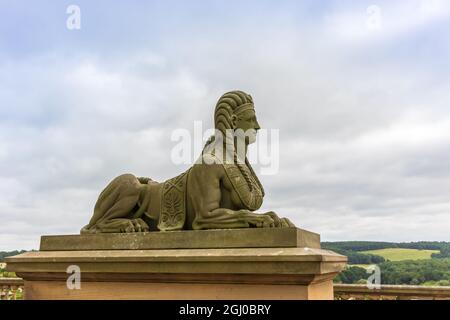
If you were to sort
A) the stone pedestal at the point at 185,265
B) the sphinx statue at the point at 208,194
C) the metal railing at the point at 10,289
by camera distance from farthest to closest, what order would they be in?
the metal railing at the point at 10,289, the sphinx statue at the point at 208,194, the stone pedestal at the point at 185,265

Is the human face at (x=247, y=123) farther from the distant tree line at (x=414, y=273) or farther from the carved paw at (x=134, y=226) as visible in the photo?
the distant tree line at (x=414, y=273)

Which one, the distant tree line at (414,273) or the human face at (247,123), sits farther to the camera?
the distant tree line at (414,273)

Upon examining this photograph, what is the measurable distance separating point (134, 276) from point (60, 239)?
1.20m

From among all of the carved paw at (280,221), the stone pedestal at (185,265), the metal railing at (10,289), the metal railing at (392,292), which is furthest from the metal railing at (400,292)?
the metal railing at (10,289)

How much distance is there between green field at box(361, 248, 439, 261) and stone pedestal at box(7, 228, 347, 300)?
186cm

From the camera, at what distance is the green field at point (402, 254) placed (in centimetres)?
625

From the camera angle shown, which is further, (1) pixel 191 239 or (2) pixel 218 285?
(1) pixel 191 239

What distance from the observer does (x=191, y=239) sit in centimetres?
432

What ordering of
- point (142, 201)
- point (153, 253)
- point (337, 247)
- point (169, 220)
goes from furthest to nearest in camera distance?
point (337, 247) < point (142, 201) < point (169, 220) < point (153, 253)

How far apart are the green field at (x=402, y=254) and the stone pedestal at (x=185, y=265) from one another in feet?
6.09

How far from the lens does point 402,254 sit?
6.46m

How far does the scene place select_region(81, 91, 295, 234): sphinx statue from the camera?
446cm
